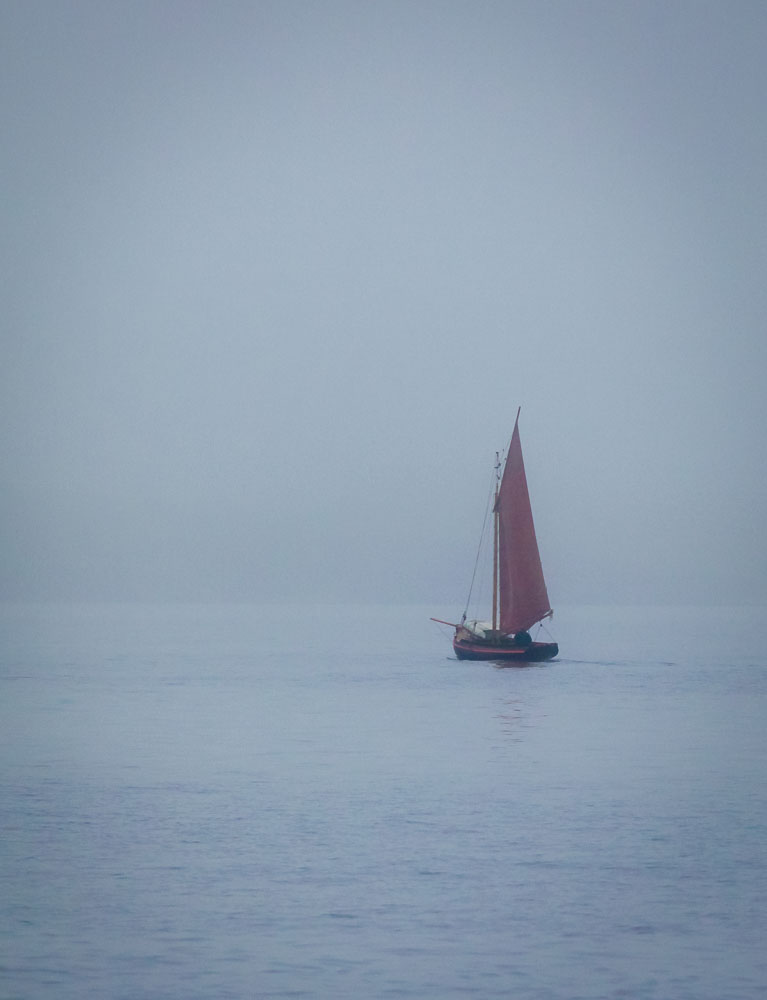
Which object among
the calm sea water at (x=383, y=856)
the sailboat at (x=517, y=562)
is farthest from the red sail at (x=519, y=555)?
the calm sea water at (x=383, y=856)

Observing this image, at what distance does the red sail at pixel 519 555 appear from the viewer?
199 feet

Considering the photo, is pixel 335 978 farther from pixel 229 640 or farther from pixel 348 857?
pixel 229 640

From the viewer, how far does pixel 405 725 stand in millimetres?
39156

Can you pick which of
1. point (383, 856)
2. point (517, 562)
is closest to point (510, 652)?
point (517, 562)

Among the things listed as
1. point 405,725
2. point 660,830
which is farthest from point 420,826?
point 405,725

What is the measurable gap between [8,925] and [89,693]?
4011 cm

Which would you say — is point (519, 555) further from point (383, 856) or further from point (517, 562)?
point (383, 856)

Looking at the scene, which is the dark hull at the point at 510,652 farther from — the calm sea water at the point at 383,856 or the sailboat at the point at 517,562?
the calm sea water at the point at 383,856

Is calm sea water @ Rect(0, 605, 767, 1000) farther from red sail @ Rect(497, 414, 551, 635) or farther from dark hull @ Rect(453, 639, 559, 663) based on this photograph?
dark hull @ Rect(453, 639, 559, 663)

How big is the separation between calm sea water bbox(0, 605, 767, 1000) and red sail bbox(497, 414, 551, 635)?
17.8 meters

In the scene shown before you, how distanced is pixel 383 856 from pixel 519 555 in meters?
43.1

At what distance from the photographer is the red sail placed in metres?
60.7

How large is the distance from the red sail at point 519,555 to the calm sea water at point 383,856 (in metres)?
17.8

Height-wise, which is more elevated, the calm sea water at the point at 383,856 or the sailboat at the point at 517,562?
the sailboat at the point at 517,562
